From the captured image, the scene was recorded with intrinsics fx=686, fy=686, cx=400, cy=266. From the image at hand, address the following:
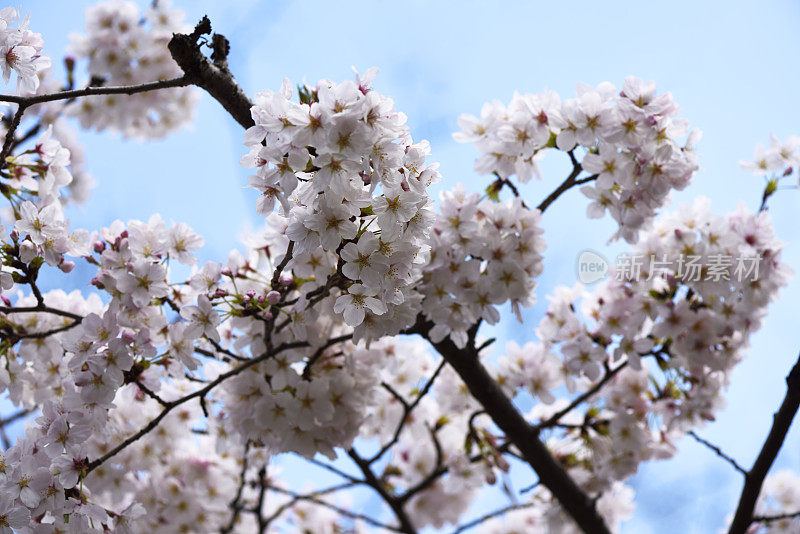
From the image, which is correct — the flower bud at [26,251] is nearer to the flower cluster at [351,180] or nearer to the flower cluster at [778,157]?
the flower cluster at [351,180]

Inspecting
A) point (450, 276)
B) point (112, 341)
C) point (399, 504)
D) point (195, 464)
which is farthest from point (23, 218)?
point (399, 504)

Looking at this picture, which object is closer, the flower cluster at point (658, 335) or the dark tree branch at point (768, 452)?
the dark tree branch at point (768, 452)

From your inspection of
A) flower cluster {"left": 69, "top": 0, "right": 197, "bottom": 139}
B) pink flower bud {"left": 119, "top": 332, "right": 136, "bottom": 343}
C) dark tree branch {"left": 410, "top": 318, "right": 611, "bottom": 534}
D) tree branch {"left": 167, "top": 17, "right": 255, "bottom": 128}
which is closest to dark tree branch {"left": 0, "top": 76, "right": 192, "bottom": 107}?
tree branch {"left": 167, "top": 17, "right": 255, "bottom": 128}

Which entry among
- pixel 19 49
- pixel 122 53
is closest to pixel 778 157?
pixel 19 49

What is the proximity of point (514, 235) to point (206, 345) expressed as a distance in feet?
3.46

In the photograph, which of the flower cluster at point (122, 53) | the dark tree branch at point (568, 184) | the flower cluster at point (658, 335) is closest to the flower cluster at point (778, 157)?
the flower cluster at point (658, 335)

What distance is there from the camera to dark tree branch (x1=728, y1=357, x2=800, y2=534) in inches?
85.8

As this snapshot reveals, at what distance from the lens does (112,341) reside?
189cm

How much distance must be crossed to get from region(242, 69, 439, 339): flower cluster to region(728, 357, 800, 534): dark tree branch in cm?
136

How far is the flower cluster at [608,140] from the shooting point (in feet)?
7.20

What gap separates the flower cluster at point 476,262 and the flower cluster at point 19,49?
1.25 m

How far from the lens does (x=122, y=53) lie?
381 cm

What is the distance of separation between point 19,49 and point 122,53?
2.11m

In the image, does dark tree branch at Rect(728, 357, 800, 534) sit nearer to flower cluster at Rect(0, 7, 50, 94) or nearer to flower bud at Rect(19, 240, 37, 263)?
flower bud at Rect(19, 240, 37, 263)
